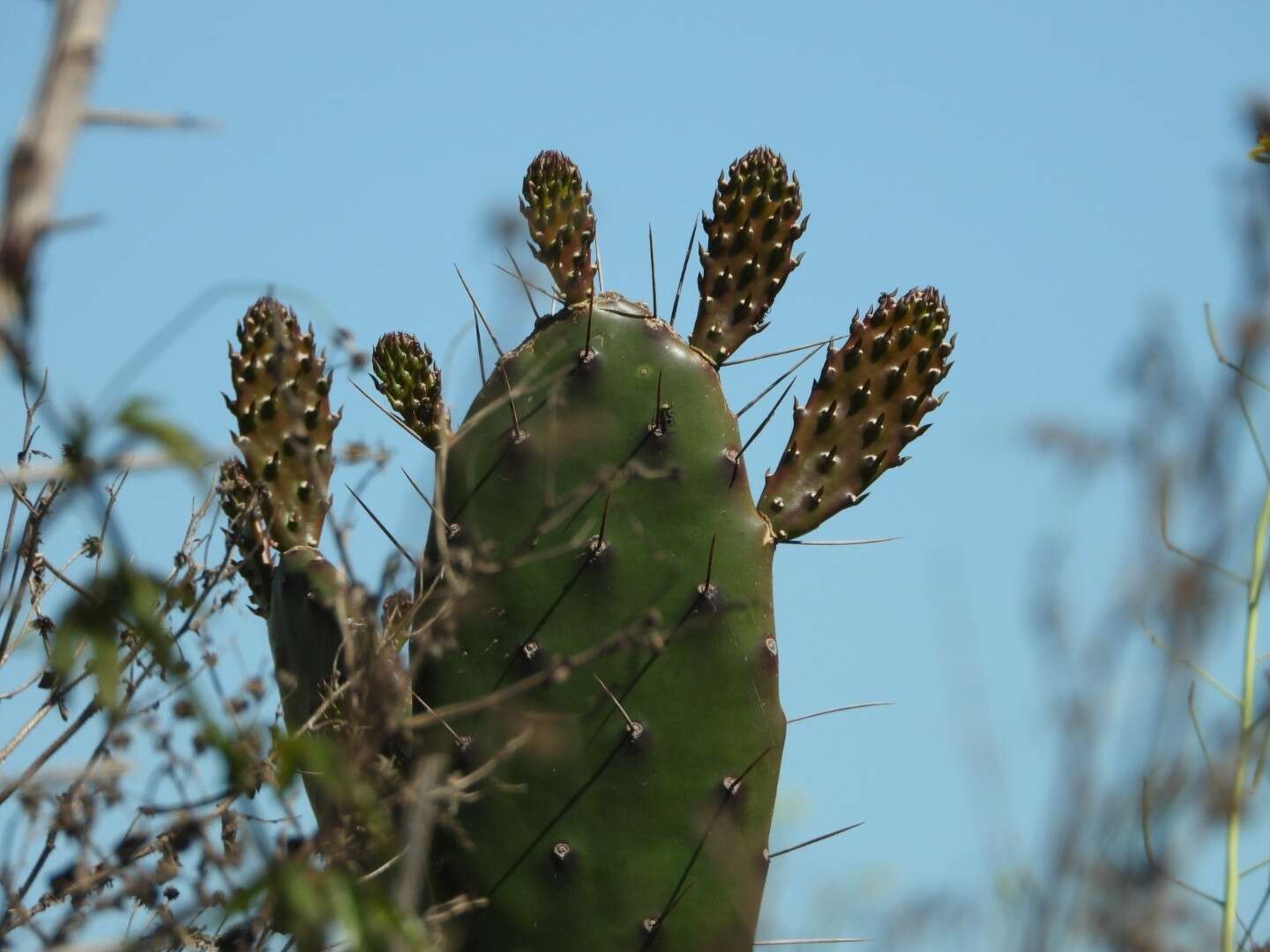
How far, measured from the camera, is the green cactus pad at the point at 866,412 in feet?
9.52

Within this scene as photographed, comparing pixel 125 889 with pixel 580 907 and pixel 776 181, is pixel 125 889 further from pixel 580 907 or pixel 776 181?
pixel 776 181

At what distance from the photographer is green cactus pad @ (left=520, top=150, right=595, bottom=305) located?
3.00m

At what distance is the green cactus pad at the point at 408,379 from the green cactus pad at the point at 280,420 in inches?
7.4

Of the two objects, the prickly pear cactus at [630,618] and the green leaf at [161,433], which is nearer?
the green leaf at [161,433]

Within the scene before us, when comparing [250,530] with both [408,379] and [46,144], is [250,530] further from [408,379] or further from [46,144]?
[46,144]

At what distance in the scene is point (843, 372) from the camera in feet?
9.61

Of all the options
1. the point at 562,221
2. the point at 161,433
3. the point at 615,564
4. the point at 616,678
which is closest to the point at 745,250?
the point at 562,221

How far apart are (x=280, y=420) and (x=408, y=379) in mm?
273

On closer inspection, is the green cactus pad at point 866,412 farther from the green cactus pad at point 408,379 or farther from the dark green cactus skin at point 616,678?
the green cactus pad at point 408,379

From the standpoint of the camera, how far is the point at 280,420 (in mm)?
2959

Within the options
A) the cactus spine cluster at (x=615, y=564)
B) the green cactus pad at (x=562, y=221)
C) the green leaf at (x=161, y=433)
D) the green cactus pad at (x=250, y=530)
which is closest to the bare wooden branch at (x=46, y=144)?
the green leaf at (x=161, y=433)

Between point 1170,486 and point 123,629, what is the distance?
5.03ft

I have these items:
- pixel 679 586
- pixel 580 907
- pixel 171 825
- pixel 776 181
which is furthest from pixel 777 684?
pixel 171 825

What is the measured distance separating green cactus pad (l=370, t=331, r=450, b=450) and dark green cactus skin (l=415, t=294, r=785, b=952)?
0.97 feet
